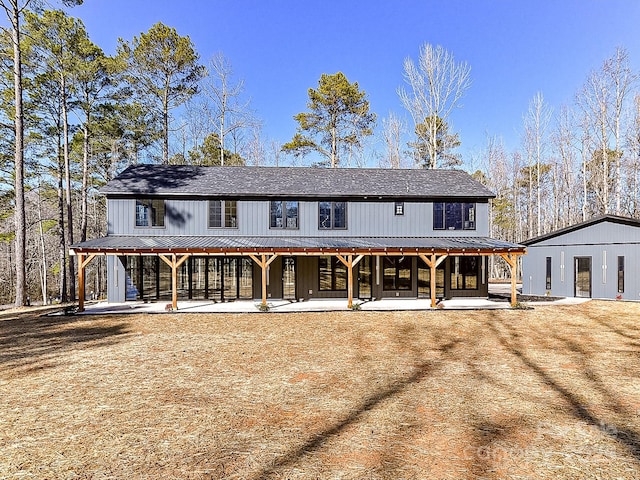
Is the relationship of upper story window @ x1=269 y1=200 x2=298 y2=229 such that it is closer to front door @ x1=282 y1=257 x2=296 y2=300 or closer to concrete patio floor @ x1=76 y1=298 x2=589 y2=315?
front door @ x1=282 y1=257 x2=296 y2=300

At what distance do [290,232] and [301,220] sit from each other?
774 millimetres

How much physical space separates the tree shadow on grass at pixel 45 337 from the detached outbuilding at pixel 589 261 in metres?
19.4

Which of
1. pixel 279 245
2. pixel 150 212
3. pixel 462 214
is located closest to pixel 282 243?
pixel 279 245

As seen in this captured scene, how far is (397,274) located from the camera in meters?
15.7

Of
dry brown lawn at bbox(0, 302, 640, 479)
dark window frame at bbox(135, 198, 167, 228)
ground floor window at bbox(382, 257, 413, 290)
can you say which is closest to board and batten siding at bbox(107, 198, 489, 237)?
dark window frame at bbox(135, 198, 167, 228)

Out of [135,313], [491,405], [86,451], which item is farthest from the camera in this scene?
[135,313]

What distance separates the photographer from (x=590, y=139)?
25953mm

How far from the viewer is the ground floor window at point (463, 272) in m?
15.8

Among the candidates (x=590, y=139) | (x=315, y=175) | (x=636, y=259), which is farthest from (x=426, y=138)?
(x=636, y=259)

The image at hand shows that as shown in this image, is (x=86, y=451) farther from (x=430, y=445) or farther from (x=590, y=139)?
(x=590, y=139)

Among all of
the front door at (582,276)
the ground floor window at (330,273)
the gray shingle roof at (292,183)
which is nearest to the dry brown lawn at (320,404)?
the ground floor window at (330,273)

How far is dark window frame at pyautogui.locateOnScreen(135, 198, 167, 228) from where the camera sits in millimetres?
15414

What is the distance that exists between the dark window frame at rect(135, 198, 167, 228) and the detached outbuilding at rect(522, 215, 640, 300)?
18.9 metres

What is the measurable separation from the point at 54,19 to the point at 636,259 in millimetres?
29893
